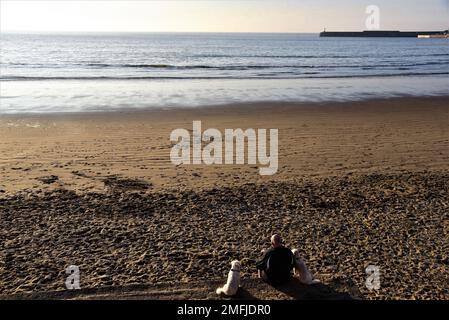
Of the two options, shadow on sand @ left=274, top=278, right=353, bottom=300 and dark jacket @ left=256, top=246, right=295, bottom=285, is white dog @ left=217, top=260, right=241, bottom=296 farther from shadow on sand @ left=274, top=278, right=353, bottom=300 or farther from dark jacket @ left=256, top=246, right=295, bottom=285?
shadow on sand @ left=274, top=278, right=353, bottom=300

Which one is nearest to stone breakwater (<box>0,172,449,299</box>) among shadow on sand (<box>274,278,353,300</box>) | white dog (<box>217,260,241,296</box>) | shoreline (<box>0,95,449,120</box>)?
shadow on sand (<box>274,278,353,300</box>)

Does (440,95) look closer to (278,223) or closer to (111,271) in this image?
(278,223)

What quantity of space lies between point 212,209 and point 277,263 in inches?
108

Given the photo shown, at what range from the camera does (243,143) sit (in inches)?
503

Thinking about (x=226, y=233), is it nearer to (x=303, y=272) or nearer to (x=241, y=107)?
(x=303, y=272)

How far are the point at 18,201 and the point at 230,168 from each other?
4.60 meters

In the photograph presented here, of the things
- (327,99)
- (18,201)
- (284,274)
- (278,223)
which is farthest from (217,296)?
(327,99)

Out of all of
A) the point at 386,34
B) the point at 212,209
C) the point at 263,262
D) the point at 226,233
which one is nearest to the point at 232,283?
the point at 263,262

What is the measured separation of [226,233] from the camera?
7152mm

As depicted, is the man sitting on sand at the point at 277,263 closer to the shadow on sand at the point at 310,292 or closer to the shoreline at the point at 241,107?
the shadow on sand at the point at 310,292

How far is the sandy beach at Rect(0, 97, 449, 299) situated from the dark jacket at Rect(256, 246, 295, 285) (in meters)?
0.19

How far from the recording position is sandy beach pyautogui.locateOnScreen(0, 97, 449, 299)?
5.95 m

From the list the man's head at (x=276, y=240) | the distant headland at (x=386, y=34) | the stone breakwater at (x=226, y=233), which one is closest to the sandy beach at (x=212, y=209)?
the stone breakwater at (x=226, y=233)

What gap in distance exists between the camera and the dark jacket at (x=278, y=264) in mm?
5559
